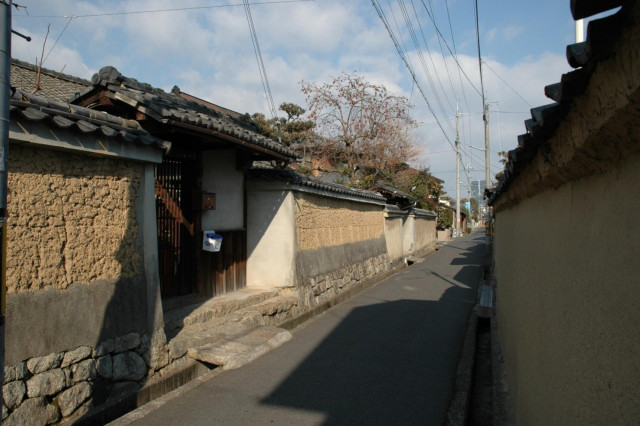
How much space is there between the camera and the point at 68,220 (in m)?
4.85

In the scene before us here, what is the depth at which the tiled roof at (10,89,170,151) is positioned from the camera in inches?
165

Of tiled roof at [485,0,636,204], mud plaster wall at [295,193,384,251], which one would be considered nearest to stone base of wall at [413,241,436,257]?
mud plaster wall at [295,193,384,251]

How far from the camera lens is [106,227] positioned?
5305 millimetres

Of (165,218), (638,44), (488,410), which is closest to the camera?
(638,44)

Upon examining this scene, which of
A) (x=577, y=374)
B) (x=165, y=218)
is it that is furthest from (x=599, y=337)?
(x=165, y=218)

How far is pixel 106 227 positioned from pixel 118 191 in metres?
0.45

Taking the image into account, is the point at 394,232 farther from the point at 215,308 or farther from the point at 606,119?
the point at 606,119

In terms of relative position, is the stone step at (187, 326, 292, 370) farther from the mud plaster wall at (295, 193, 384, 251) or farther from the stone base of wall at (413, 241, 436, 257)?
the stone base of wall at (413, 241, 436, 257)

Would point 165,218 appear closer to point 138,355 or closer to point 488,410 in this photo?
point 138,355

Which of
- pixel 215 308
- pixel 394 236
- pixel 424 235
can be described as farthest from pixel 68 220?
pixel 424 235

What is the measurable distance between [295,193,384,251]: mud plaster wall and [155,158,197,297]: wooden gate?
2.88 metres

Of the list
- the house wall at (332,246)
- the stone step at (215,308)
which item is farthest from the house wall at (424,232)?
the stone step at (215,308)

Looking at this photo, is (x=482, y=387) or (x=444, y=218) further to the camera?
(x=444, y=218)

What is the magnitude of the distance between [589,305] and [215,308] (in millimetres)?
6658
